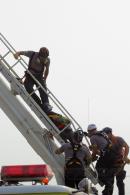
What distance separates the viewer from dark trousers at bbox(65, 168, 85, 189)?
10.5 metres

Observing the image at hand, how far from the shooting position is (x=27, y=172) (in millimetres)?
6715

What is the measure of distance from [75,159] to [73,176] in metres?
0.34

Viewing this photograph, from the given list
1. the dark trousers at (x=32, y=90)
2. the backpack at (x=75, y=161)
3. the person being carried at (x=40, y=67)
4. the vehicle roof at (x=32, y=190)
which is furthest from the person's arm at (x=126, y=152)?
the vehicle roof at (x=32, y=190)

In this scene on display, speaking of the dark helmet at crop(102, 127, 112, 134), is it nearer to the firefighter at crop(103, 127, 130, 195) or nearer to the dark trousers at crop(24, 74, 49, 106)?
the firefighter at crop(103, 127, 130, 195)

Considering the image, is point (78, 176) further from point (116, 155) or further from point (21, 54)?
point (21, 54)

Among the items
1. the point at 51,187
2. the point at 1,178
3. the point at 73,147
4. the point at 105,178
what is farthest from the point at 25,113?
the point at 51,187

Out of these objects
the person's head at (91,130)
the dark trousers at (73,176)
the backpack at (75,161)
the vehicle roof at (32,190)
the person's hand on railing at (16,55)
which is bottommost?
the vehicle roof at (32,190)

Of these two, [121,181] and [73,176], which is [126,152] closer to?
[121,181]

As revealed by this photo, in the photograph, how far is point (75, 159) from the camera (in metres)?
10.7

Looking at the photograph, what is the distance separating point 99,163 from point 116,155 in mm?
420

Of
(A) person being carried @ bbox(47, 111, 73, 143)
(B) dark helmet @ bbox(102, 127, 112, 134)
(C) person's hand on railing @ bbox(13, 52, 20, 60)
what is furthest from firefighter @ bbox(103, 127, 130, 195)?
(C) person's hand on railing @ bbox(13, 52, 20, 60)

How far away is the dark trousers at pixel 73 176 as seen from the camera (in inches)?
413

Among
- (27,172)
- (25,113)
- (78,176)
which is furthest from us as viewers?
(25,113)

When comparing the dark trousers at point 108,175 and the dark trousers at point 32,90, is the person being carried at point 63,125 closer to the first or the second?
the dark trousers at point 32,90
